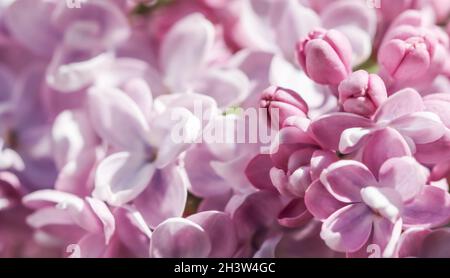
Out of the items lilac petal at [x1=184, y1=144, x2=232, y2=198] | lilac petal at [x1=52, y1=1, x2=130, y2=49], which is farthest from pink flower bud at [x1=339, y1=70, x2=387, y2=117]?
lilac petal at [x1=52, y1=1, x2=130, y2=49]

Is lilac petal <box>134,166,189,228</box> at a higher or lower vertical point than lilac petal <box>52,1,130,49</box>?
lower

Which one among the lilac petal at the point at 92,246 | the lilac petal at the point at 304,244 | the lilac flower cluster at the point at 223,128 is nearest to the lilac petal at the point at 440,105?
the lilac flower cluster at the point at 223,128

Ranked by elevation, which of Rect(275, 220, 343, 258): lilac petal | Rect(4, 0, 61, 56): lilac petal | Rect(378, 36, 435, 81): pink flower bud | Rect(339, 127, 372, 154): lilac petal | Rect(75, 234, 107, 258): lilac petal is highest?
Rect(4, 0, 61, 56): lilac petal

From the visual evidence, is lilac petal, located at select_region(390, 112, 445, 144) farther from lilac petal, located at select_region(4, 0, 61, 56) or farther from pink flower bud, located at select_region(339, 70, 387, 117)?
lilac petal, located at select_region(4, 0, 61, 56)

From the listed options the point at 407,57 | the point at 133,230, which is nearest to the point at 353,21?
the point at 407,57

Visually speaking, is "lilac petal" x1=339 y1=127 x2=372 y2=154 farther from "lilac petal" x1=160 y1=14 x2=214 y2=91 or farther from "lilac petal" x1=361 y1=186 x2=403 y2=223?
"lilac petal" x1=160 y1=14 x2=214 y2=91

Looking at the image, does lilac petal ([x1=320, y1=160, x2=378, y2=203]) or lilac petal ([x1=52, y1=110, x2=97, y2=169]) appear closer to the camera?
lilac petal ([x1=320, y1=160, x2=378, y2=203])
